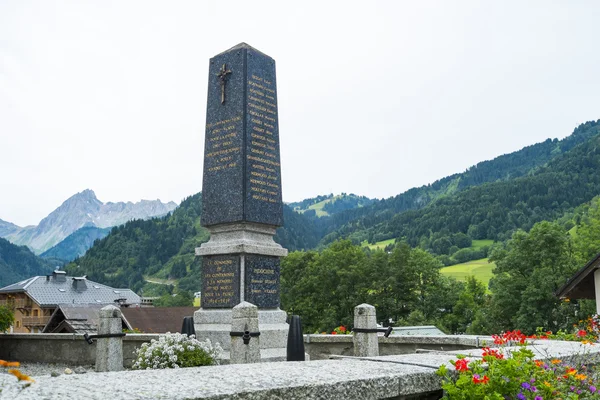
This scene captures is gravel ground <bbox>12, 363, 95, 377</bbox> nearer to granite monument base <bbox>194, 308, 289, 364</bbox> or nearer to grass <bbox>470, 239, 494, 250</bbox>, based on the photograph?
granite monument base <bbox>194, 308, 289, 364</bbox>

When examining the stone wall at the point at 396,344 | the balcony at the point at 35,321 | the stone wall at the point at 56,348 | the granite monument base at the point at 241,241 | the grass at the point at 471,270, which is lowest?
the balcony at the point at 35,321

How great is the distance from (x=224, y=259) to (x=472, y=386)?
8210 millimetres

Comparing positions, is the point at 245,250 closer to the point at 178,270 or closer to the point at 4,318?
the point at 4,318

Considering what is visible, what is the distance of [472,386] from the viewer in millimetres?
3738

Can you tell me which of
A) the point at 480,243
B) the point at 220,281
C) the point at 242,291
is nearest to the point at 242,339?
the point at 242,291

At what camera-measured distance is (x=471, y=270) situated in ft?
379

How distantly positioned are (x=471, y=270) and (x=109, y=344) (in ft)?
369

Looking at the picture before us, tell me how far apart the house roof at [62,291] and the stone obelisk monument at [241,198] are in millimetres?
68256

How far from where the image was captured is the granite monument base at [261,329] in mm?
10680

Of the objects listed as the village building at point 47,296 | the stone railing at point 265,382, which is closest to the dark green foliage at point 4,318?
the stone railing at point 265,382

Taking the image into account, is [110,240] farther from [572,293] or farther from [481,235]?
[572,293]

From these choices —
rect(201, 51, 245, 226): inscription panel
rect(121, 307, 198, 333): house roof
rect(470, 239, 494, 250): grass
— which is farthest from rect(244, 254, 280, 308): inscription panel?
rect(470, 239, 494, 250): grass

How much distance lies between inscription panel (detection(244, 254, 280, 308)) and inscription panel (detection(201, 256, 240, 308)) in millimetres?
206

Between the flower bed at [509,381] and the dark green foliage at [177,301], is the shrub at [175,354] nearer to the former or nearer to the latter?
the flower bed at [509,381]
